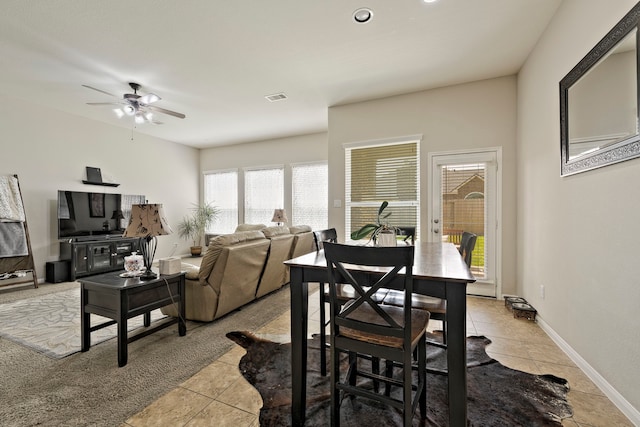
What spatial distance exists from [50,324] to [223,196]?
4.63m

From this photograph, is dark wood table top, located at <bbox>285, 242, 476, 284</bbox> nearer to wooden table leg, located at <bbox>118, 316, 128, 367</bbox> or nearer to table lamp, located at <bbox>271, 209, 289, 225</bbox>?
wooden table leg, located at <bbox>118, 316, 128, 367</bbox>

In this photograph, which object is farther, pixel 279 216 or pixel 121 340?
pixel 279 216

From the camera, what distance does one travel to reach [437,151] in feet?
12.9

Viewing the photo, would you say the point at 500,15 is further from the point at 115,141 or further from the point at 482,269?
the point at 115,141

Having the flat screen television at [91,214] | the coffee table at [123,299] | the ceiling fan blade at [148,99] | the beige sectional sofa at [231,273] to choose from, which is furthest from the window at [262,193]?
the coffee table at [123,299]

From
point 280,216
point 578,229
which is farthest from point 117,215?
point 578,229

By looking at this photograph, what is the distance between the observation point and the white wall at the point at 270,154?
20.4ft

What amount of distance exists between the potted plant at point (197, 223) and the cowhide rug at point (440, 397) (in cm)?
544

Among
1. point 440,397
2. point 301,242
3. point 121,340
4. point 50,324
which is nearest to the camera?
point 440,397

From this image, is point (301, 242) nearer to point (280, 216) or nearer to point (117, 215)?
point (280, 216)

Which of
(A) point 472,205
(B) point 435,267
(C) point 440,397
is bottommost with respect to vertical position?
(C) point 440,397

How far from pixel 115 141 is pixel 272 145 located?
3.11 metres

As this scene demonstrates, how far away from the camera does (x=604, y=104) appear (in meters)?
1.79

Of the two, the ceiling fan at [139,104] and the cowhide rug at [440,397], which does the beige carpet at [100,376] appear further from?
the ceiling fan at [139,104]
